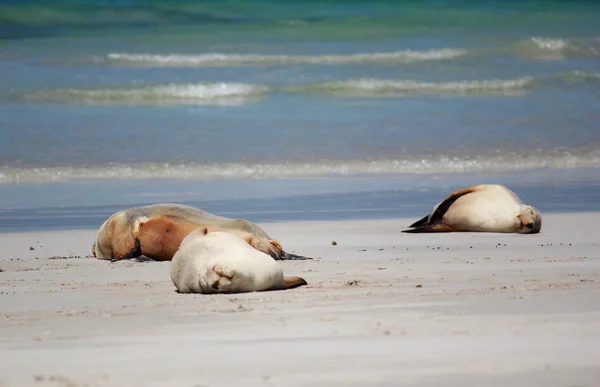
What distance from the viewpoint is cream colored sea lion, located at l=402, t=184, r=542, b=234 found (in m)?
10.5

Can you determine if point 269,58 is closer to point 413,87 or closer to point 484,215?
point 413,87

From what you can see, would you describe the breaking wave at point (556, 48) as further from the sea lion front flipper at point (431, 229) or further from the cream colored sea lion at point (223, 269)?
the cream colored sea lion at point (223, 269)

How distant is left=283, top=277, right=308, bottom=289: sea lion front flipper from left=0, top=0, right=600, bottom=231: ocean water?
4.89 metres

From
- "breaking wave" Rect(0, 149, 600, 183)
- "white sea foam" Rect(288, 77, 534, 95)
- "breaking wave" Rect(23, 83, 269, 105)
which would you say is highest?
"white sea foam" Rect(288, 77, 534, 95)

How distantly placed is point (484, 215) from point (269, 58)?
23048 millimetres

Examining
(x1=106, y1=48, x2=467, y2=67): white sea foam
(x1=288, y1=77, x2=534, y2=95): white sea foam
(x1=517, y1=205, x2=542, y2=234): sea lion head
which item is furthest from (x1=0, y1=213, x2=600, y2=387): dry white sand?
(x1=106, y1=48, x2=467, y2=67): white sea foam

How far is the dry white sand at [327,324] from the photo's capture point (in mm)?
4262

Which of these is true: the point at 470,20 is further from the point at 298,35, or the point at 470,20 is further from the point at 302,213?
the point at 302,213

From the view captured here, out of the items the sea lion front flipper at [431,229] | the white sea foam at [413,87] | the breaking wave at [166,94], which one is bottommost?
the sea lion front flipper at [431,229]

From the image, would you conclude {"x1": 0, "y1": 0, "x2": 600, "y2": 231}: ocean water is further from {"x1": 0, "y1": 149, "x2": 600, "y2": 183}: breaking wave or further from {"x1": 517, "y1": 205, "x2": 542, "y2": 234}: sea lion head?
{"x1": 517, "y1": 205, "x2": 542, "y2": 234}: sea lion head

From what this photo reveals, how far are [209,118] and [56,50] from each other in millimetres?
12646

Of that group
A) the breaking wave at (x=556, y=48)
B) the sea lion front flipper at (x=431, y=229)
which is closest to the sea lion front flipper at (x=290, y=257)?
the sea lion front flipper at (x=431, y=229)

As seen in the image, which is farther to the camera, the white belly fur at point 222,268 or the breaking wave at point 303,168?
the breaking wave at point 303,168

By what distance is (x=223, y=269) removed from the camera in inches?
259
